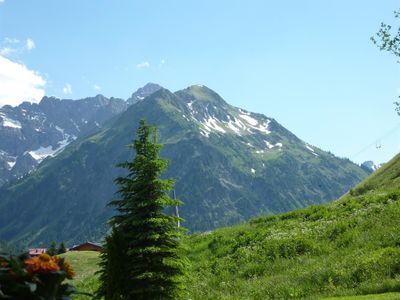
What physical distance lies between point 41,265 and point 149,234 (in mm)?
11955

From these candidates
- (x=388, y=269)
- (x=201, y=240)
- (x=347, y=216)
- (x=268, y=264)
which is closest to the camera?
(x=388, y=269)

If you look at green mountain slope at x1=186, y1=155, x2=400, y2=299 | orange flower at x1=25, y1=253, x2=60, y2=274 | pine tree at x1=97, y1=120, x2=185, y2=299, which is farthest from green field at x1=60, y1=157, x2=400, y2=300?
orange flower at x1=25, y1=253, x2=60, y2=274

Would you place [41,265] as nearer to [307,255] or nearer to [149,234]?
[149,234]

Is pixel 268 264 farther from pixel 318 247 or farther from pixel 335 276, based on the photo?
pixel 335 276

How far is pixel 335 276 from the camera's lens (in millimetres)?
20344

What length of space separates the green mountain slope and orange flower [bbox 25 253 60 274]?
13.2 m

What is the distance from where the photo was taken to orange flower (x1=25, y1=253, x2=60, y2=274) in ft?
25.0

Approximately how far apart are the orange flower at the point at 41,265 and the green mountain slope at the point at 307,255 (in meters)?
13.2

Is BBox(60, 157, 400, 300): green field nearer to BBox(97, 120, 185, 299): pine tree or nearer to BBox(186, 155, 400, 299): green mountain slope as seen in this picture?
BBox(186, 155, 400, 299): green mountain slope

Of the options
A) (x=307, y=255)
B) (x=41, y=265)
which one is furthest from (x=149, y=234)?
(x=41, y=265)

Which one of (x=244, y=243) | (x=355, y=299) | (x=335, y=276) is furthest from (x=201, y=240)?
(x=355, y=299)

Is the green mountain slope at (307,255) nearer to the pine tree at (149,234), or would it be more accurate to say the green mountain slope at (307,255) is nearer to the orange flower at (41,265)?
the pine tree at (149,234)

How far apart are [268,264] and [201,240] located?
11.5 m

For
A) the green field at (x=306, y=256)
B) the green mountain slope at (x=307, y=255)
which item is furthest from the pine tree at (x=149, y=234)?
the green mountain slope at (x=307, y=255)
